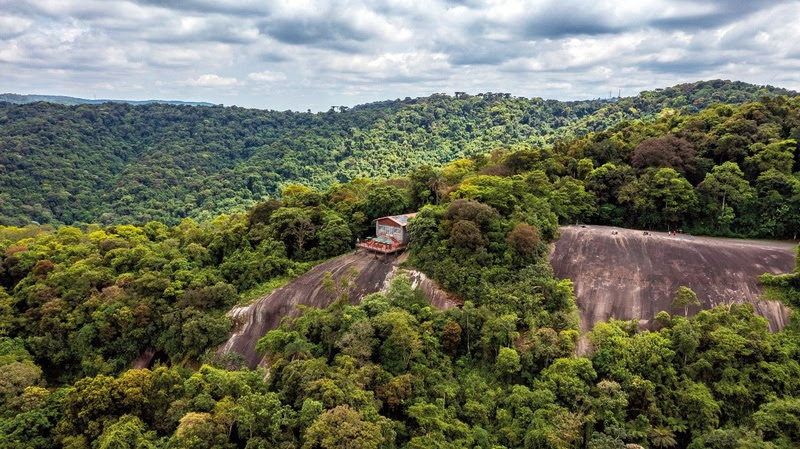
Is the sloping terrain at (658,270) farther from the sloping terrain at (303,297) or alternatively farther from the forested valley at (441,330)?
the sloping terrain at (303,297)

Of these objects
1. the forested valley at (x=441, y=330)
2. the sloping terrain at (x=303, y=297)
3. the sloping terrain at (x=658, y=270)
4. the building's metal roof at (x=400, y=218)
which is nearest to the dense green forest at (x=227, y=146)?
the forested valley at (x=441, y=330)

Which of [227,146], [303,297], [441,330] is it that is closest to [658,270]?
[441,330]

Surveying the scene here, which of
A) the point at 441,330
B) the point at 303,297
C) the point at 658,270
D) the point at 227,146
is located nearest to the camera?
the point at 441,330

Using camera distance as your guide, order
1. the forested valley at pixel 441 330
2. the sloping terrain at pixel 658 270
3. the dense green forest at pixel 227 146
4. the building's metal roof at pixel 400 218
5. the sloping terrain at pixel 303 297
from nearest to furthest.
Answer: the forested valley at pixel 441 330 < the sloping terrain at pixel 658 270 < the sloping terrain at pixel 303 297 < the building's metal roof at pixel 400 218 < the dense green forest at pixel 227 146

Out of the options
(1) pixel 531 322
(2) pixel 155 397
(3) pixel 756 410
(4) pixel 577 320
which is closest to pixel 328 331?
(2) pixel 155 397

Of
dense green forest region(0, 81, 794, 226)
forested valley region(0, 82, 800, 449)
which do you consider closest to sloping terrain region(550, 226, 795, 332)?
forested valley region(0, 82, 800, 449)

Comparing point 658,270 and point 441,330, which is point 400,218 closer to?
point 441,330

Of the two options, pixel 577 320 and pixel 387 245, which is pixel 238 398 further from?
pixel 577 320
